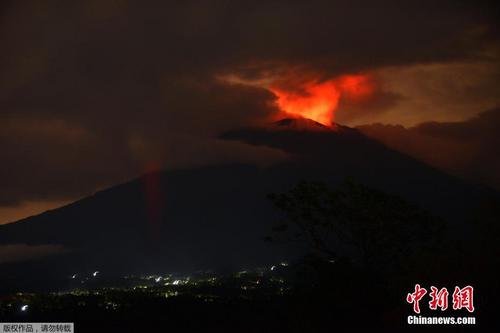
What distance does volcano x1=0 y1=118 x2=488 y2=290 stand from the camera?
4759 inches

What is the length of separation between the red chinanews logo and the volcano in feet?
255

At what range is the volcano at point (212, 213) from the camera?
120875mm

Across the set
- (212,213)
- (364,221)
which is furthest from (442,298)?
(212,213)

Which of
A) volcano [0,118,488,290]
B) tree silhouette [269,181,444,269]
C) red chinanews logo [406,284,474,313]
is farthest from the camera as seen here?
volcano [0,118,488,290]

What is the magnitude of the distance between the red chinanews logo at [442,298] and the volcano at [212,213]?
77678 mm

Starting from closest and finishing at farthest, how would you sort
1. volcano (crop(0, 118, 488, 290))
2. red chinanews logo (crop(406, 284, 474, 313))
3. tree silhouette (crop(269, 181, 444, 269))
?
red chinanews logo (crop(406, 284, 474, 313)), tree silhouette (crop(269, 181, 444, 269)), volcano (crop(0, 118, 488, 290))

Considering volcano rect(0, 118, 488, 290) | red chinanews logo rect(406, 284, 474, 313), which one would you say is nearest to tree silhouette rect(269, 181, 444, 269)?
red chinanews logo rect(406, 284, 474, 313)

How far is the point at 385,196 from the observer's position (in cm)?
2930

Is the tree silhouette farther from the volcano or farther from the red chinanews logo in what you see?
the volcano

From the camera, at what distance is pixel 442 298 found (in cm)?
2070

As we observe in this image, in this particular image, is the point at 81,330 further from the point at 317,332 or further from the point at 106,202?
the point at 106,202

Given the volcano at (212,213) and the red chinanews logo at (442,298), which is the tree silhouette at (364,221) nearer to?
the red chinanews logo at (442,298)

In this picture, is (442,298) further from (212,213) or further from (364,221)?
(212,213)

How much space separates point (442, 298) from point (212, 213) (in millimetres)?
131393
